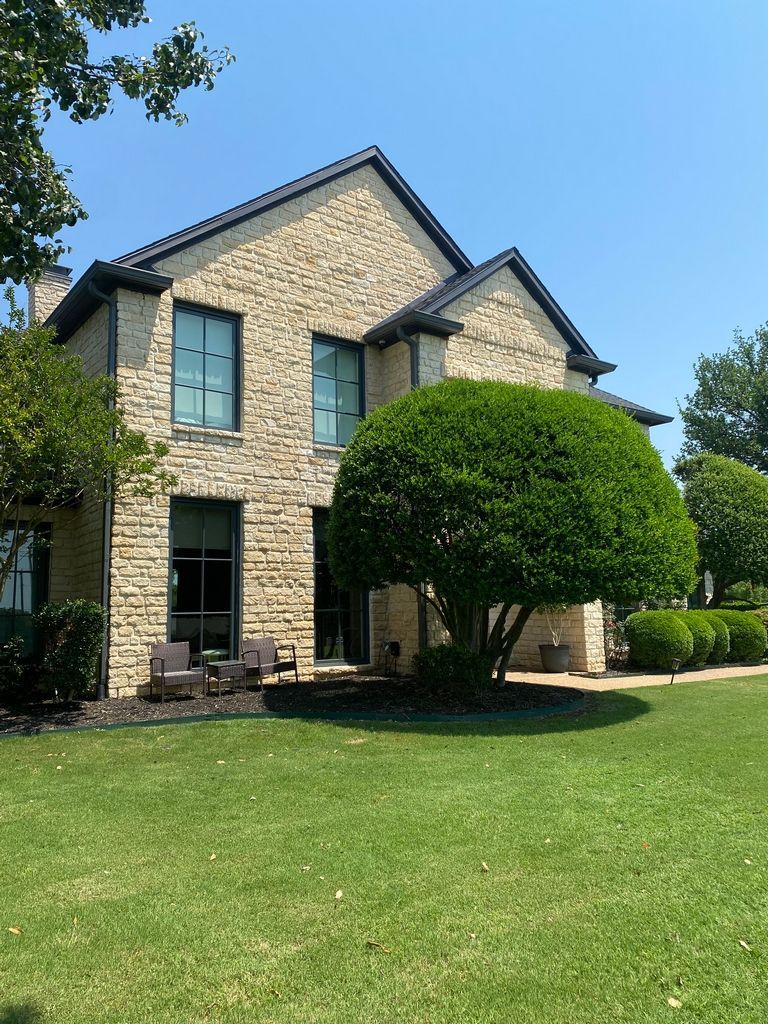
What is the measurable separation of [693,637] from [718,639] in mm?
1323

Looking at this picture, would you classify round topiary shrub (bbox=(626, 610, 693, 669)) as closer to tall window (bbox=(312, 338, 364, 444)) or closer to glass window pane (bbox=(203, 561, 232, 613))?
tall window (bbox=(312, 338, 364, 444))

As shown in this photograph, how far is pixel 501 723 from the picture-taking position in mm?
8961

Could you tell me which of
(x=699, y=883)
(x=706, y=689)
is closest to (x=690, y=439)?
(x=706, y=689)

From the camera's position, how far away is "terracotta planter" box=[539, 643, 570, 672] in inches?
576

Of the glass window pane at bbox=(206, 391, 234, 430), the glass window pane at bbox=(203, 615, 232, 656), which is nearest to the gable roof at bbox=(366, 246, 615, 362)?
the glass window pane at bbox=(206, 391, 234, 430)

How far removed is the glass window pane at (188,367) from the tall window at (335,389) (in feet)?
→ 7.13

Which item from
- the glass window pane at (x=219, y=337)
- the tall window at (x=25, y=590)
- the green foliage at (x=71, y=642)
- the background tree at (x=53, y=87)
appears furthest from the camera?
the glass window pane at (x=219, y=337)

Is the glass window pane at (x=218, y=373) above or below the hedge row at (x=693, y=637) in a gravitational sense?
above

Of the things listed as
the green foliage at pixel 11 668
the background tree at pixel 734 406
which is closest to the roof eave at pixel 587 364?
the green foliage at pixel 11 668

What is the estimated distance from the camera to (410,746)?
7.61m

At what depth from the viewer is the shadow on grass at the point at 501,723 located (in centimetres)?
848

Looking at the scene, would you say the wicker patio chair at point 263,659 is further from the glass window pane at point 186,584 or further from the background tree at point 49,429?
the background tree at point 49,429

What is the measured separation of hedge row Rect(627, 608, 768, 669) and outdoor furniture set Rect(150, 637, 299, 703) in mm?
7705

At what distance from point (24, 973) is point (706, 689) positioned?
37.7 ft
